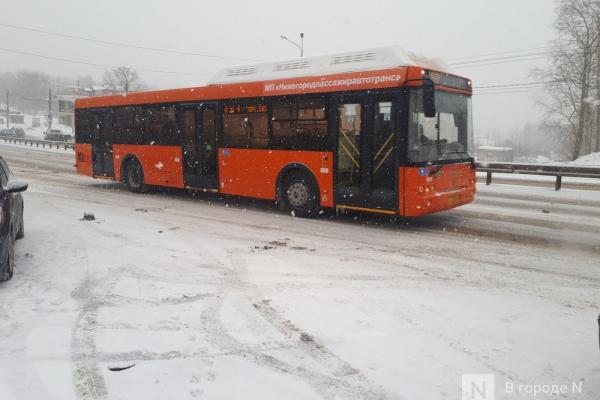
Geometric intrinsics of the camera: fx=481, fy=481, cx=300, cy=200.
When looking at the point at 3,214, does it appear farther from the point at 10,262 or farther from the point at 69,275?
the point at 69,275

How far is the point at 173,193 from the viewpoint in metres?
15.2

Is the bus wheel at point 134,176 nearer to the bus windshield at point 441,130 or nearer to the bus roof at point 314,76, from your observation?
→ the bus roof at point 314,76

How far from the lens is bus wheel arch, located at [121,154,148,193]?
1474cm

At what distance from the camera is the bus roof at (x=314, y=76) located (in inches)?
357

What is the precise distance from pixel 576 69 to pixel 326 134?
129 ft

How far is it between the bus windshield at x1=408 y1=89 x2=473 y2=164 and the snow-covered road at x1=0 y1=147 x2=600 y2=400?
1458 millimetres

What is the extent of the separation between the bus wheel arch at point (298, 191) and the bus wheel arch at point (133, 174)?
569 cm

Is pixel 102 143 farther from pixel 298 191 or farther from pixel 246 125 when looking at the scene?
pixel 298 191

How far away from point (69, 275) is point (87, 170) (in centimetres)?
1154

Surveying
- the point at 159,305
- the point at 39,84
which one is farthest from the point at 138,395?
the point at 39,84

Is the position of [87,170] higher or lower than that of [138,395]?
higher

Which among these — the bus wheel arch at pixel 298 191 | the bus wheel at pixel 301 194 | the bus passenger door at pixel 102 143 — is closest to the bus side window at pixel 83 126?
the bus passenger door at pixel 102 143

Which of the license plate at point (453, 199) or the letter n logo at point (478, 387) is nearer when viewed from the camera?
the letter n logo at point (478, 387)

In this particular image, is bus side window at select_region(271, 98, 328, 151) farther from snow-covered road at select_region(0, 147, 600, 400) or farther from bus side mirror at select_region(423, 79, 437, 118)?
bus side mirror at select_region(423, 79, 437, 118)
